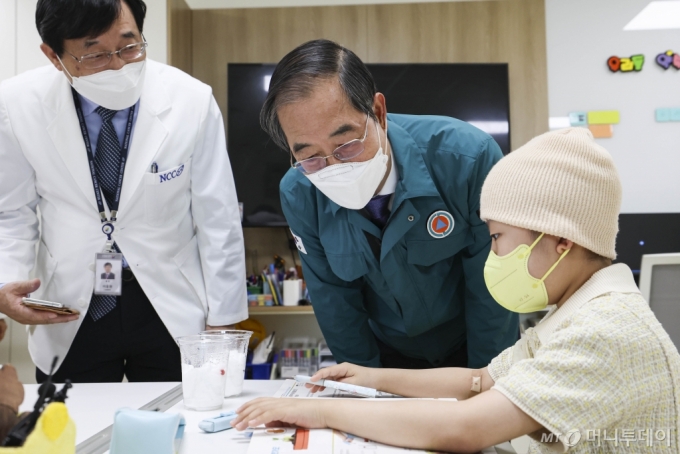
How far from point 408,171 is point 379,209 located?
0.12 m

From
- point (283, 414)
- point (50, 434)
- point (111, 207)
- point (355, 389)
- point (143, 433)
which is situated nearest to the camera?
point (50, 434)

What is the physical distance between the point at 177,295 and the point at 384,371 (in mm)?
598

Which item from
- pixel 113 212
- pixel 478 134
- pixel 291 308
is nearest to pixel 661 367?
pixel 478 134

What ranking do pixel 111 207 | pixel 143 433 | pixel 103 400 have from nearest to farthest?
1. pixel 143 433
2. pixel 103 400
3. pixel 111 207

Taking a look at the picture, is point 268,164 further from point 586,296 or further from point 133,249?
point 586,296

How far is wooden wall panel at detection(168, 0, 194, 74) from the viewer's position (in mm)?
2922

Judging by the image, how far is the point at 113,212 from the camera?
1.38 m

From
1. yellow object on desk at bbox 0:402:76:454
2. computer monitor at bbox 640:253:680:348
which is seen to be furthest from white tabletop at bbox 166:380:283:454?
computer monitor at bbox 640:253:680:348

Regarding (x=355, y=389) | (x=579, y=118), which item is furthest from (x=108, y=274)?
(x=579, y=118)

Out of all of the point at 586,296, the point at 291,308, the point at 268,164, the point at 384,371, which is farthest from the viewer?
the point at 268,164

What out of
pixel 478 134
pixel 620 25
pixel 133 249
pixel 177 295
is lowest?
pixel 177 295

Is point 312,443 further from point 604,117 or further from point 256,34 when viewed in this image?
point 604,117

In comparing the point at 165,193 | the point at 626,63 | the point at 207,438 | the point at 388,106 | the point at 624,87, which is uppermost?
the point at 626,63

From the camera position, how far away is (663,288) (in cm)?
199
